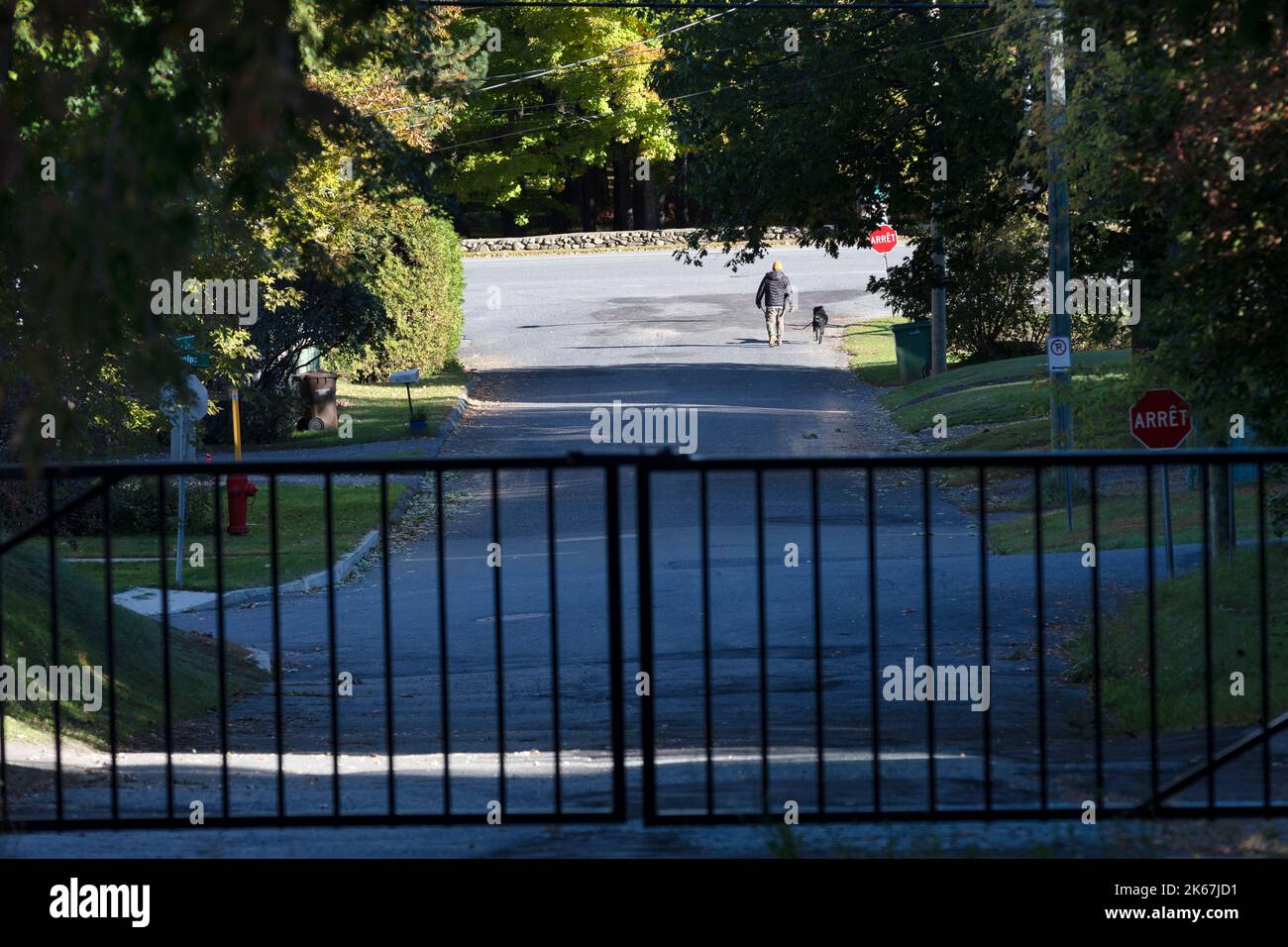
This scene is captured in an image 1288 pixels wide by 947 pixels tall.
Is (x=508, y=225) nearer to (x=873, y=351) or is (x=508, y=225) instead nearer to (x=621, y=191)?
(x=621, y=191)

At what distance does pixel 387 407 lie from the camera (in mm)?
29812

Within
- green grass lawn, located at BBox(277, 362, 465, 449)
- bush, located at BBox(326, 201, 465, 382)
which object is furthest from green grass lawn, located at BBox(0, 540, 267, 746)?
bush, located at BBox(326, 201, 465, 382)

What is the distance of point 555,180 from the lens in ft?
197

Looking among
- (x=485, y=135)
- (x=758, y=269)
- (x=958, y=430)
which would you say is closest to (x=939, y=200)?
(x=958, y=430)

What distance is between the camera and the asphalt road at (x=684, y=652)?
6637 mm

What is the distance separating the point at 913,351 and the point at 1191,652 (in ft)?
74.7

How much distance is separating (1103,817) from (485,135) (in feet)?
178

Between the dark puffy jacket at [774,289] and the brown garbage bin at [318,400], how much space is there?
41.2 feet

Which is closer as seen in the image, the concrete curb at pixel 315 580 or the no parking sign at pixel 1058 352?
the concrete curb at pixel 315 580

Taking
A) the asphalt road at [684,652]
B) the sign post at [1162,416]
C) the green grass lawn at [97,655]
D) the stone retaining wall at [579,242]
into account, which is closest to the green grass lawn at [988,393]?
the asphalt road at [684,652]

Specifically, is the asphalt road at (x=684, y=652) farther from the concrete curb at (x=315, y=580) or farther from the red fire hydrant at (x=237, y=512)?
the red fire hydrant at (x=237, y=512)

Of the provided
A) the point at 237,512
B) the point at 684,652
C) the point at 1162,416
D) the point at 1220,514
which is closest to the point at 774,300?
the point at 237,512
